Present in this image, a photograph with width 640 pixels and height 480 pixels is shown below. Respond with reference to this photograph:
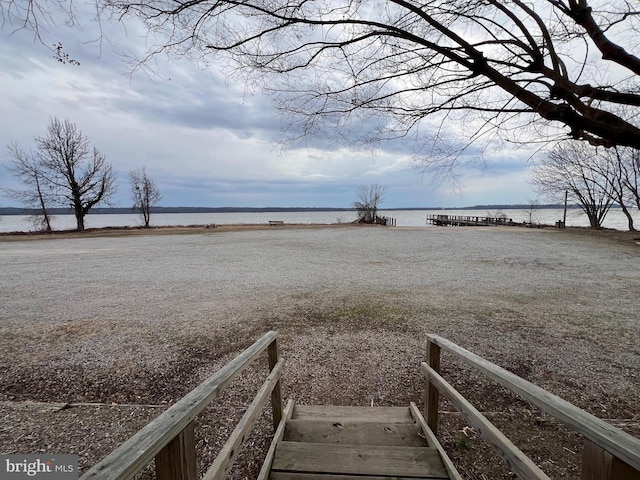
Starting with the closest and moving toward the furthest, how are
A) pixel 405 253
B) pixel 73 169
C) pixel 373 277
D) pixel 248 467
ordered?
pixel 248 467, pixel 373 277, pixel 405 253, pixel 73 169

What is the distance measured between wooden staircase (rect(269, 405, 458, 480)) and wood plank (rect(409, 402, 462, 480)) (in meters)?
0.02

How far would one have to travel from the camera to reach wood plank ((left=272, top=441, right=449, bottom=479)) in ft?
6.25

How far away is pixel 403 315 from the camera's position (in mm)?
5488

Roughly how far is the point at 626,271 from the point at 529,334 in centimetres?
753

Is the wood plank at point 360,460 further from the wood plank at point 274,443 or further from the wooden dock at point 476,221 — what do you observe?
the wooden dock at point 476,221

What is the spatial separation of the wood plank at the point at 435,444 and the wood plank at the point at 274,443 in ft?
3.74

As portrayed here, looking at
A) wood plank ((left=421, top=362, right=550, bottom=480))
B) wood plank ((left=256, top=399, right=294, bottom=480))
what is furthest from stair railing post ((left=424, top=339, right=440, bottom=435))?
wood plank ((left=256, top=399, right=294, bottom=480))

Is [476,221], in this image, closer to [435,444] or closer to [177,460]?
[435,444]

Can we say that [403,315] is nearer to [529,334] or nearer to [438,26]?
[529,334]

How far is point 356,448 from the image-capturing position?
210cm

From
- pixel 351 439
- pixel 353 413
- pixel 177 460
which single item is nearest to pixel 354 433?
pixel 351 439

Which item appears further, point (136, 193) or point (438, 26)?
point (136, 193)

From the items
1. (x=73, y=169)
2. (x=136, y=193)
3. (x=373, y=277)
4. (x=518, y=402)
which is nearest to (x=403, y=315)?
(x=518, y=402)

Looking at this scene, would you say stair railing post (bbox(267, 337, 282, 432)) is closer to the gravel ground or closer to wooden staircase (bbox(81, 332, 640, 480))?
wooden staircase (bbox(81, 332, 640, 480))
